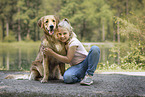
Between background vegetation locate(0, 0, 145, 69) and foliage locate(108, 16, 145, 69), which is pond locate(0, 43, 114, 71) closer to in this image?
foliage locate(108, 16, 145, 69)

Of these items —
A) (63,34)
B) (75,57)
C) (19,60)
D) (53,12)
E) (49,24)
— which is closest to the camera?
(49,24)

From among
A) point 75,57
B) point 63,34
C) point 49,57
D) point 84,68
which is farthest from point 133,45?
point 49,57

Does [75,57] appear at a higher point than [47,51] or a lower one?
lower

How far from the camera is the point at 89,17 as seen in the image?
Result: 35562 mm

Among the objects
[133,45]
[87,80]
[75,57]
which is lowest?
[87,80]

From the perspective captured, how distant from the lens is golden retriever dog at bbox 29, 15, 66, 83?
4.10m

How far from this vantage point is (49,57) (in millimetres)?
4340

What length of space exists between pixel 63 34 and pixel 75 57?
0.73m

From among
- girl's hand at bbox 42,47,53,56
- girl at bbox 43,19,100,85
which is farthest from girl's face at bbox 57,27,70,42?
girl's hand at bbox 42,47,53,56

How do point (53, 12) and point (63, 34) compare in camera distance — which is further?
point (53, 12)

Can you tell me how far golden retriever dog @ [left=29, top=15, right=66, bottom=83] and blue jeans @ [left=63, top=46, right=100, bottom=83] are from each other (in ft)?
1.28

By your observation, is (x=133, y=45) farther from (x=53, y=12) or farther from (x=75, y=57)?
(x=53, y=12)

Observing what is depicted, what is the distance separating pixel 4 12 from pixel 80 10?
15.5m

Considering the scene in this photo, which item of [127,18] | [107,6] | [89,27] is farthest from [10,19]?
[127,18]
